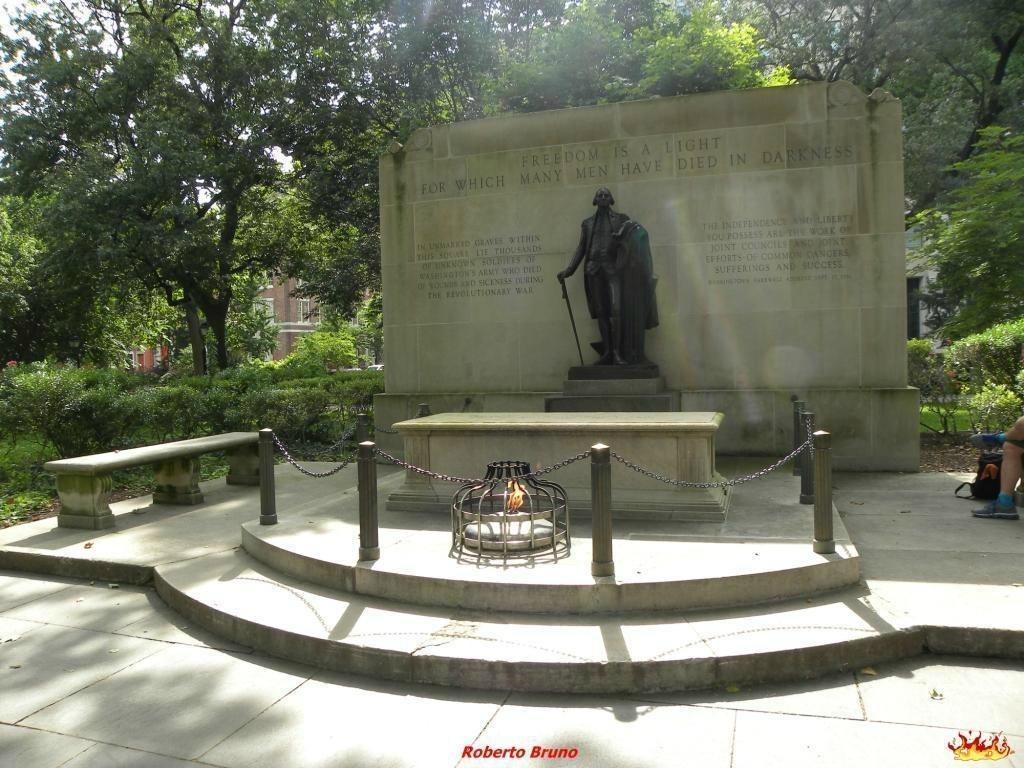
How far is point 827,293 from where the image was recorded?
11297 mm

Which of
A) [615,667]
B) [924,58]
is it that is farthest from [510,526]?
[924,58]

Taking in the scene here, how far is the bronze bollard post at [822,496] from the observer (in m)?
5.82

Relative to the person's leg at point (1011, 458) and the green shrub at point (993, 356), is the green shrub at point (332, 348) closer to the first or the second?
Result: the green shrub at point (993, 356)

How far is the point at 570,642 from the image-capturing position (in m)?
4.88

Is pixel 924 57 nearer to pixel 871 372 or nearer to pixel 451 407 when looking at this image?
pixel 871 372

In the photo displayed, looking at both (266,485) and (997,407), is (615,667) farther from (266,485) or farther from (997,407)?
(997,407)

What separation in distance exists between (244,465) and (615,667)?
8.47 meters

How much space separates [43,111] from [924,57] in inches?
981

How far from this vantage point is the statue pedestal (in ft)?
35.1

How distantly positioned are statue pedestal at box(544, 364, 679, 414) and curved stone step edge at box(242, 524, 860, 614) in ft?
16.5

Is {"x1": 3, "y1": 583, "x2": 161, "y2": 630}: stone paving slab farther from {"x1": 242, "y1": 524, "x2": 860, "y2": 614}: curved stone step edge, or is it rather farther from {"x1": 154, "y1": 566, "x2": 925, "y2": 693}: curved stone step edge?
{"x1": 154, "y1": 566, "x2": 925, "y2": 693}: curved stone step edge

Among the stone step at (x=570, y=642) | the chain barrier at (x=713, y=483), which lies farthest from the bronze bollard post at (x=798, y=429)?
the stone step at (x=570, y=642)

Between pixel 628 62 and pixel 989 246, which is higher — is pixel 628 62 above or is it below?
above

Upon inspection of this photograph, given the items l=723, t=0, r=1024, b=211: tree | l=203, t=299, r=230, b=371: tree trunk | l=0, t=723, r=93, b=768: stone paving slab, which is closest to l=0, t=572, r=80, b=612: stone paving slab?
l=0, t=723, r=93, b=768: stone paving slab
